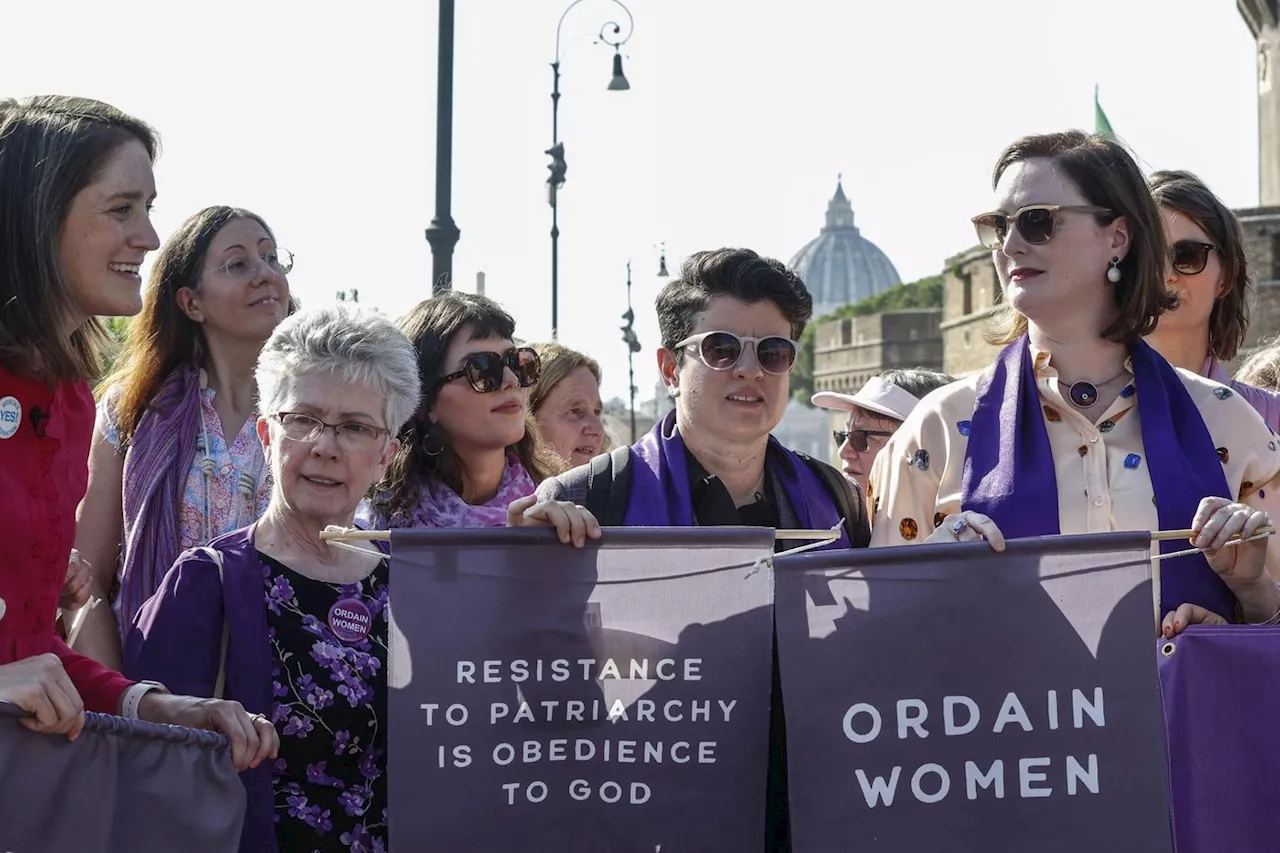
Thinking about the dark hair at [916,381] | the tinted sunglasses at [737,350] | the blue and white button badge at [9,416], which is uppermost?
the dark hair at [916,381]

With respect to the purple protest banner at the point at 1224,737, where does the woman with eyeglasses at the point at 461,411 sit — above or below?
above

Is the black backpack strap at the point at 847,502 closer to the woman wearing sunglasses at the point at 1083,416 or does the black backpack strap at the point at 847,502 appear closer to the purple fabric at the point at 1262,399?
the woman wearing sunglasses at the point at 1083,416

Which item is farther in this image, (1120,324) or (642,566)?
(1120,324)

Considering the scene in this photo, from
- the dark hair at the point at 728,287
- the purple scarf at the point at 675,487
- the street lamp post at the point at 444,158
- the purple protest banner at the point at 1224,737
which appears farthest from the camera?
the street lamp post at the point at 444,158

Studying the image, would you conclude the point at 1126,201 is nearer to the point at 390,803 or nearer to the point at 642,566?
the point at 642,566

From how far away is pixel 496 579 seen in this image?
3766 millimetres

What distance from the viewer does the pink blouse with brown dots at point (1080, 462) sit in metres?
3.98

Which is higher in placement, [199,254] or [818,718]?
[199,254]

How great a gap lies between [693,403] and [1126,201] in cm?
110

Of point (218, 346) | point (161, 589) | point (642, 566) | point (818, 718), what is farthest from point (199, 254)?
point (818, 718)

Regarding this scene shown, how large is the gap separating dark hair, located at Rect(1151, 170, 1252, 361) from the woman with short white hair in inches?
101

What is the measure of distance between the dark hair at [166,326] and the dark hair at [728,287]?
1.50 meters

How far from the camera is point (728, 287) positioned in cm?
420

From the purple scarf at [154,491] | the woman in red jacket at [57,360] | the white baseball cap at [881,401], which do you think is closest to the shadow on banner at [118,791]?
the woman in red jacket at [57,360]
